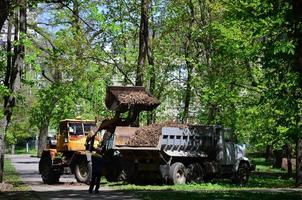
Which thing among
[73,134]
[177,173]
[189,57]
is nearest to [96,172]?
[177,173]

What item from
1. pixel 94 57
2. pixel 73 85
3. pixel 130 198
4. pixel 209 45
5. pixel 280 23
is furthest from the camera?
pixel 209 45

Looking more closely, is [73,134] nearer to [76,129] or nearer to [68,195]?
[76,129]

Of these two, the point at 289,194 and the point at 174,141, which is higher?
the point at 174,141

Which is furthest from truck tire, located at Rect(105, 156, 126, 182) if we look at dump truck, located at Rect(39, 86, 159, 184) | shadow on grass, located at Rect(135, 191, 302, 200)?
shadow on grass, located at Rect(135, 191, 302, 200)

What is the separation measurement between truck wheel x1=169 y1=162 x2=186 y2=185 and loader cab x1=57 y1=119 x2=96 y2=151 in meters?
4.79

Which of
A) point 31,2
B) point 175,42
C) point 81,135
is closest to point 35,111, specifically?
point 175,42

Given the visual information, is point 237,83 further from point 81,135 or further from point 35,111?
point 35,111

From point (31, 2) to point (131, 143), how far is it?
843 centimetres

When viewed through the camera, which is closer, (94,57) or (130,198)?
(130,198)

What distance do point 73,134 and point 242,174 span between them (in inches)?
344

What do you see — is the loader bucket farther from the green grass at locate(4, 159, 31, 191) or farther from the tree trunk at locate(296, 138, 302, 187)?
the tree trunk at locate(296, 138, 302, 187)

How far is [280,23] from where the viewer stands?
14.8 meters

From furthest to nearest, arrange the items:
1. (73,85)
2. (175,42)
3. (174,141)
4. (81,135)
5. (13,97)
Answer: (175,42), (73,85), (81,135), (174,141), (13,97)

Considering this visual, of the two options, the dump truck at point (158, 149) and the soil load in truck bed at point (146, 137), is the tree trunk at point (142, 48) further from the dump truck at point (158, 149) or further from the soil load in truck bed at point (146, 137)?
the soil load in truck bed at point (146, 137)
